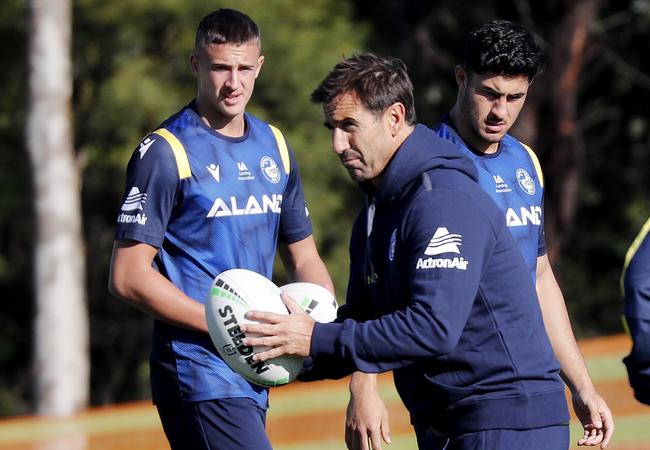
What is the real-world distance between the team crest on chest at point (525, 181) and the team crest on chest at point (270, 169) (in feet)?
3.17

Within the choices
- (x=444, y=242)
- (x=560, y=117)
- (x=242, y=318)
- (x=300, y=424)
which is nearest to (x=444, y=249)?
(x=444, y=242)

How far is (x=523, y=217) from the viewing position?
211 inches

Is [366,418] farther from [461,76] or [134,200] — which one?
[461,76]

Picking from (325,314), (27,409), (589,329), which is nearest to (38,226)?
(27,409)

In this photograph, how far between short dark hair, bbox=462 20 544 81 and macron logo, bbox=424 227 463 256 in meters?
1.48

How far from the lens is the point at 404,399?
437 centimetres

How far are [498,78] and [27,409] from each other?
1773 centimetres

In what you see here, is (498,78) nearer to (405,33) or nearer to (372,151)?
(372,151)

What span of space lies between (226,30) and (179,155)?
0.54 m

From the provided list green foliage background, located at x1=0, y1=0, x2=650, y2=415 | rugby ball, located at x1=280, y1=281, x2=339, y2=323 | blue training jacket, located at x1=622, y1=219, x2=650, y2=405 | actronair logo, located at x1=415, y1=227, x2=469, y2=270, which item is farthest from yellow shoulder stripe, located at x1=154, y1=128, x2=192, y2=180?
green foliage background, located at x1=0, y1=0, x2=650, y2=415

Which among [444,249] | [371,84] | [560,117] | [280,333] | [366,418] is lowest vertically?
[366,418]

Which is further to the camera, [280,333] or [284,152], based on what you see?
[284,152]

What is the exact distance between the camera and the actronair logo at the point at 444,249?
384 centimetres

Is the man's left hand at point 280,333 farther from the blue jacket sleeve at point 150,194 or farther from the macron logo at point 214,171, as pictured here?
the macron logo at point 214,171
